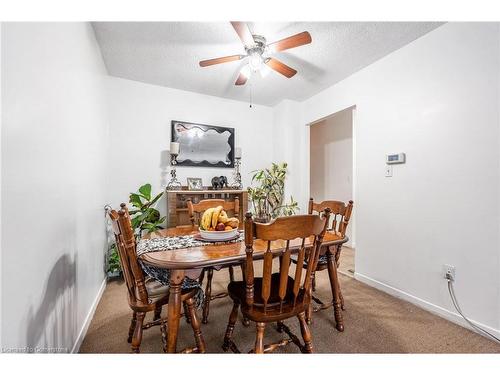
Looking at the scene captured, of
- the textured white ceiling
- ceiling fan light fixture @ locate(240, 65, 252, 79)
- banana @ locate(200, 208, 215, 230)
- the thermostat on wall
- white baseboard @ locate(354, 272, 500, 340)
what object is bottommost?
white baseboard @ locate(354, 272, 500, 340)

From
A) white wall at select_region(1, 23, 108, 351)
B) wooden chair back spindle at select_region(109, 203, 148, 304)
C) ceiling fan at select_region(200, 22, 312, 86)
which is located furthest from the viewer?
ceiling fan at select_region(200, 22, 312, 86)

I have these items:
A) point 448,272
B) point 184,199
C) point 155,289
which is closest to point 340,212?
point 448,272

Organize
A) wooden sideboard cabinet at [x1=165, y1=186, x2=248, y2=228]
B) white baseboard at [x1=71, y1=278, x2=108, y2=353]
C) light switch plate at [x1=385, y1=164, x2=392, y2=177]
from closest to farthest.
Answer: white baseboard at [x1=71, y1=278, x2=108, y2=353] → light switch plate at [x1=385, y1=164, x2=392, y2=177] → wooden sideboard cabinet at [x1=165, y1=186, x2=248, y2=228]

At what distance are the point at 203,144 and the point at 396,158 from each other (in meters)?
2.52

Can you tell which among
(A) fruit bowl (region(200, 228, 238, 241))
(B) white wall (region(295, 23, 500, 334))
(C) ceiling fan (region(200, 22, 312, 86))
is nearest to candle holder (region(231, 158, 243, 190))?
(C) ceiling fan (region(200, 22, 312, 86))

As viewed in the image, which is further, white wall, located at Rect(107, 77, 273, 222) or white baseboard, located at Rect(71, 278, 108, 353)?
white wall, located at Rect(107, 77, 273, 222)

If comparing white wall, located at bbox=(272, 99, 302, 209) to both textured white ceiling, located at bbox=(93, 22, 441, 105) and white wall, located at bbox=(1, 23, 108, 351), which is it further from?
white wall, located at bbox=(1, 23, 108, 351)

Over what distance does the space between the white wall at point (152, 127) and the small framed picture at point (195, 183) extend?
0.29ft

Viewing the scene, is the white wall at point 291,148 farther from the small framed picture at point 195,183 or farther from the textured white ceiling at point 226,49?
the small framed picture at point 195,183

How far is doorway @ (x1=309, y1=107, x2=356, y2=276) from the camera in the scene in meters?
4.16

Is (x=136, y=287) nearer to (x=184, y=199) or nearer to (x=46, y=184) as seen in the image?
(x=46, y=184)

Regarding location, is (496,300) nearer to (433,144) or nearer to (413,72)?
(433,144)

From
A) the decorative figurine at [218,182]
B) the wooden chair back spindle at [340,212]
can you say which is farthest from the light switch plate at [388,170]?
the decorative figurine at [218,182]

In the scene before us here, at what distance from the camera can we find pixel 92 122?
206 centimetres
